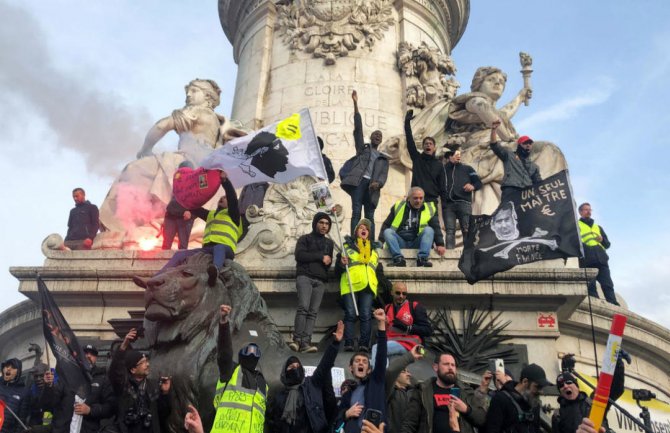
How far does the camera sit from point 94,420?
22.7ft

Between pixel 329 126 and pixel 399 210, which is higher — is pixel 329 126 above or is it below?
above

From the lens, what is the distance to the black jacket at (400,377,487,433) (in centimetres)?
586

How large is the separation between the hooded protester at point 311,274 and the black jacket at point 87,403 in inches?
99.9

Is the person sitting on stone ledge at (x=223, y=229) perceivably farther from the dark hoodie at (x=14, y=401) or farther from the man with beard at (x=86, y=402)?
the dark hoodie at (x=14, y=401)

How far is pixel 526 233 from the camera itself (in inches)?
366

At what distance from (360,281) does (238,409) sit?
3.45 m

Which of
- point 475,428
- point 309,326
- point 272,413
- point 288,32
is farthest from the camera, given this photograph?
point 288,32

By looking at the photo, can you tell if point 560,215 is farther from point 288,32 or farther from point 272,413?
point 288,32

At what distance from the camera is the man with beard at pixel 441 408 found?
19.1ft

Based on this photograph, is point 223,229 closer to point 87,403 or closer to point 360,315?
point 360,315

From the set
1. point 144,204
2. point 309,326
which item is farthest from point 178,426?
point 144,204

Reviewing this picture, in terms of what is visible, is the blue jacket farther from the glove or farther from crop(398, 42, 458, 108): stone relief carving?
crop(398, 42, 458, 108): stone relief carving

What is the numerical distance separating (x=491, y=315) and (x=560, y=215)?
1788 mm

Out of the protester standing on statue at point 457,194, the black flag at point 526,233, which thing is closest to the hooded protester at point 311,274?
the black flag at point 526,233
